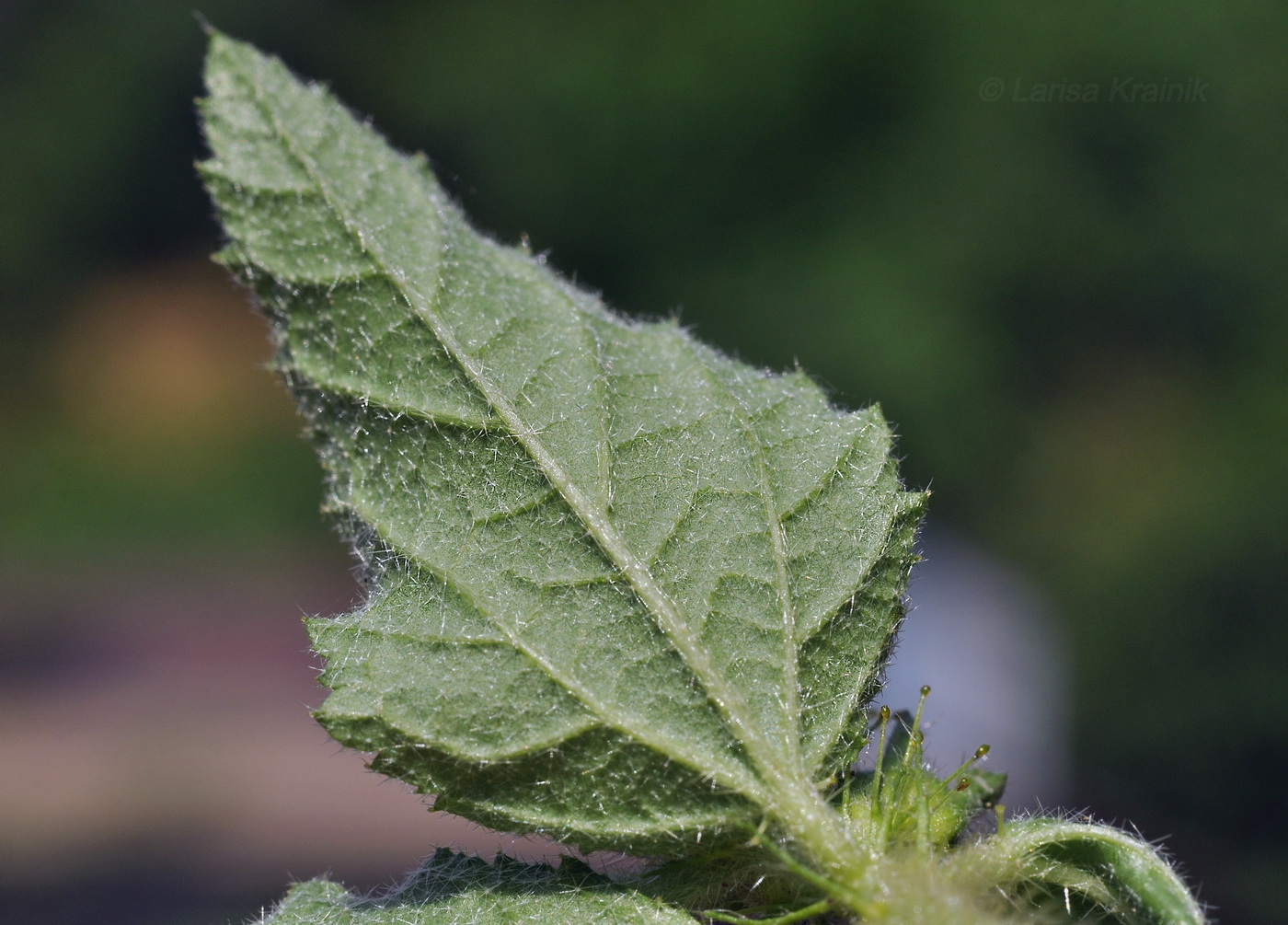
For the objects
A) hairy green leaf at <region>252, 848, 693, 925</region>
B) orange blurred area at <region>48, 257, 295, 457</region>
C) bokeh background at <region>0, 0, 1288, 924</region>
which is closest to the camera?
hairy green leaf at <region>252, 848, 693, 925</region>

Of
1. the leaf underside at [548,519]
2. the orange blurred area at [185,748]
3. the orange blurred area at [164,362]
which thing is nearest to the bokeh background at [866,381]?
the orange blurred area at [185,748]

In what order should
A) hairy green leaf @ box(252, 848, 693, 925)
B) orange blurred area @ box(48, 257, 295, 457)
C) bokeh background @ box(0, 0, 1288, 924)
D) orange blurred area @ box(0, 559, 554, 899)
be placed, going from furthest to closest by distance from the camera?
orange blurred area @ box(48, 257, 295, 457) → orange blurred area @ box(0, 559, 554, 899) → bokeh background @ box(0, 0, 1288, 924) → hairy green leaf @ box(252, 848, 693, 925)

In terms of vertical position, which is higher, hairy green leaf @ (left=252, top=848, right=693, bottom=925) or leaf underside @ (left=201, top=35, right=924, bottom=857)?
leaf underside @ (left=201, top=35, right=924, bottom=857)

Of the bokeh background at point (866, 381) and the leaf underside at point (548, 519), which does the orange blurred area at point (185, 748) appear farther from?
the leaf underside at point (548, 519)

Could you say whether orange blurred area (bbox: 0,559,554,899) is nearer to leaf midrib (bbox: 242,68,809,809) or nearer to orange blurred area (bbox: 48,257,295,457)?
orange blurred area (bbox: 48,257,295,457)

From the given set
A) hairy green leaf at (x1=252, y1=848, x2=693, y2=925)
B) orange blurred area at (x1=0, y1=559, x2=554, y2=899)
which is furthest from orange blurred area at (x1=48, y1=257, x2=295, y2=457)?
hairy green leaf at (x1=252, y1=848, x2=693, y2=925)

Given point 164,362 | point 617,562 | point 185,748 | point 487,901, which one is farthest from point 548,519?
point 164,362

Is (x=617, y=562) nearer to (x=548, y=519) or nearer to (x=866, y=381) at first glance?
(x=548, y=519)

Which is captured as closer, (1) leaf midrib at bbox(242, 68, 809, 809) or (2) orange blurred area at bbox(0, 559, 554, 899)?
(1) leaf midrib at bbox(242, 68, 809, 809)
